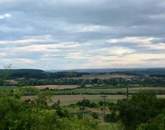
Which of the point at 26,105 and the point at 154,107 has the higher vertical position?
the point at 26,105

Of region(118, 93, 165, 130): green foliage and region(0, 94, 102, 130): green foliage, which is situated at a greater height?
region(0, 94, 102, 130): green foliage

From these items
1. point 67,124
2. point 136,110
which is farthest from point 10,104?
point 136,110

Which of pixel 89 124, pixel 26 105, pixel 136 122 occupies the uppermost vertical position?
pixel 26 105

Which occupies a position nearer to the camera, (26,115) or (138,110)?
(26,115)

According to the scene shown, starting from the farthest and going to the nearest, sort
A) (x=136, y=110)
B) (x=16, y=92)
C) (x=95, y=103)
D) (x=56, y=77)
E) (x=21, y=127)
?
(x=56, y=77), (x=95, y=103), (x=136, y=110), (x=16, y=92), (x=21, y=127)

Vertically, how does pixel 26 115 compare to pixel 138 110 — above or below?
above

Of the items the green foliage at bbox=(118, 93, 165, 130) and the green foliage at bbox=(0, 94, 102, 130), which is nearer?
the green foliage at bbox=(0, 94, 102, 130)

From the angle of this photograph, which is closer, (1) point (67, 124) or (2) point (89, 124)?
(1) point (67, 124)

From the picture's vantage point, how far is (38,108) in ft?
55.7

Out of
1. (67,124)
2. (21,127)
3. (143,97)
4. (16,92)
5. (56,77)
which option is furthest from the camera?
(56,77)

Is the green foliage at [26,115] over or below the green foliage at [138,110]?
over

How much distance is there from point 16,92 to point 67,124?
258cm

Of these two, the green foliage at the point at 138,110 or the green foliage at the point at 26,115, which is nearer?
the green foliage at the point at 26,115

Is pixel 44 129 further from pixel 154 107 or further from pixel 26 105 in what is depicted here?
pixel 154 107
